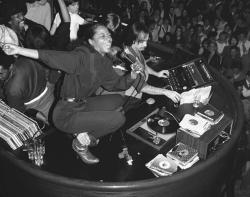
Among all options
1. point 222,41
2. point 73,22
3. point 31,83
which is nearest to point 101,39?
point 31,83

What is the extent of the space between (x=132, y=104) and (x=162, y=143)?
75cm

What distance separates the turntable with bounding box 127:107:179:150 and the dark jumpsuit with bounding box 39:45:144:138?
448 millimetres

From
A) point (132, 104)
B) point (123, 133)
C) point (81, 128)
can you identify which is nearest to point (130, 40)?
point (132, 104)

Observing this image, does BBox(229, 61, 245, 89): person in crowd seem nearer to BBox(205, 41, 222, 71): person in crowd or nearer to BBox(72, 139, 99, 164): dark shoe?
BBox(205, 41, 222, 71): person in crowd

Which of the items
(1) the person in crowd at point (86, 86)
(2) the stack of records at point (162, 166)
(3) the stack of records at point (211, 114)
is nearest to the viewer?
(1) the person in crowd at point (86, 86)

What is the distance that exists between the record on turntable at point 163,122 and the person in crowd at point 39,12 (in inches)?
97.6

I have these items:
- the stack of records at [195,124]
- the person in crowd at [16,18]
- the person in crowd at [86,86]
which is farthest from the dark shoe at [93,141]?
the person in crowd at [16,18]

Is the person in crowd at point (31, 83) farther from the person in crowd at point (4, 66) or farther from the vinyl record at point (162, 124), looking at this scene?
the vinyl record at point (162, 124)

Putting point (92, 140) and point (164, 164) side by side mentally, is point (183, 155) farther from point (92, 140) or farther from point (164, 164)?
point (92, 140)

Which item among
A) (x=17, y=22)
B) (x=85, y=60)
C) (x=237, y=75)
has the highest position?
(x=85, y=60)

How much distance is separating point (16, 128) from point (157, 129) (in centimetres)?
141

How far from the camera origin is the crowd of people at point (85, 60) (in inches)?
120

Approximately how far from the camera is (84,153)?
3.48 metres


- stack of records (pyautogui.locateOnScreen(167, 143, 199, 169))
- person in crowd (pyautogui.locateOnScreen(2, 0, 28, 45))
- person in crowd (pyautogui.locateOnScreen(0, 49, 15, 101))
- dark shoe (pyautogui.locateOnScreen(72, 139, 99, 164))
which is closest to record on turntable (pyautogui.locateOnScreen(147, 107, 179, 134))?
stack of records (pyautogui.locateOnScreen(167, 143, 199, 169))
